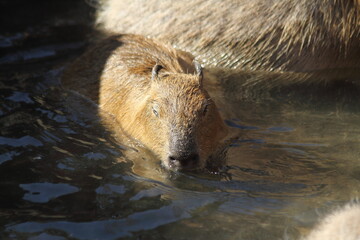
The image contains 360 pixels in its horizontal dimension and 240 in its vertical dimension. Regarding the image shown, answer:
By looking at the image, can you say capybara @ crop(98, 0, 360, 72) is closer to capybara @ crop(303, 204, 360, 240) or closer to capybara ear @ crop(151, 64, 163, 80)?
capybara ear @ crop(151, 64, 163, 80)

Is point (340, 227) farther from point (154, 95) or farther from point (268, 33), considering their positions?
point (268, 33)

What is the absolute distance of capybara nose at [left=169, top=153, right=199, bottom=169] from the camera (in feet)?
13.2

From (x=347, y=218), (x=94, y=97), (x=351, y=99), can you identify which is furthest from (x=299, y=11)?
(x=347, y=218)

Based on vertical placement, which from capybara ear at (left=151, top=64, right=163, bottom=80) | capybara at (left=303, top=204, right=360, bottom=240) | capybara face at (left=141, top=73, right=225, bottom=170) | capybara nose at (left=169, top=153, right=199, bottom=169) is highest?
capybara ear at (left=151, top=64, right=163, bottom=80)

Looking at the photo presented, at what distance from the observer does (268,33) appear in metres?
6.16

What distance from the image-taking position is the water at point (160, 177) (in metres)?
3.24

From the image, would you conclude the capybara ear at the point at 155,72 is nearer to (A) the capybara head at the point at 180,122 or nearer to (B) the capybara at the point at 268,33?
(A) the capybara head at the point at 180,122

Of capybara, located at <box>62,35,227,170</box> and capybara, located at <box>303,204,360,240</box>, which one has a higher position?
capybara, located at <box>62,35,227,170</box>

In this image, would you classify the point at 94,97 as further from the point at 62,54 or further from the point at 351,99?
the point at 351,99

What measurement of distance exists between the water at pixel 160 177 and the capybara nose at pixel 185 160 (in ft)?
0.26

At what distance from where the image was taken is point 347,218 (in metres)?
2.80

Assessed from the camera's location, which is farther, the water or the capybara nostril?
the capybara nostril

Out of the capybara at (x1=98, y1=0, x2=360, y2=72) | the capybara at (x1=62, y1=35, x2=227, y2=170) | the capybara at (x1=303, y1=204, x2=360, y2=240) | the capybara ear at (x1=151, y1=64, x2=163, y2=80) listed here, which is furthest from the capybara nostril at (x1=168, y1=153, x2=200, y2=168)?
the capybara at (x1=98, y1=0, x2=360, y2=72)

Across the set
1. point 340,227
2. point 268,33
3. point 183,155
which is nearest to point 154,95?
point 183,155
